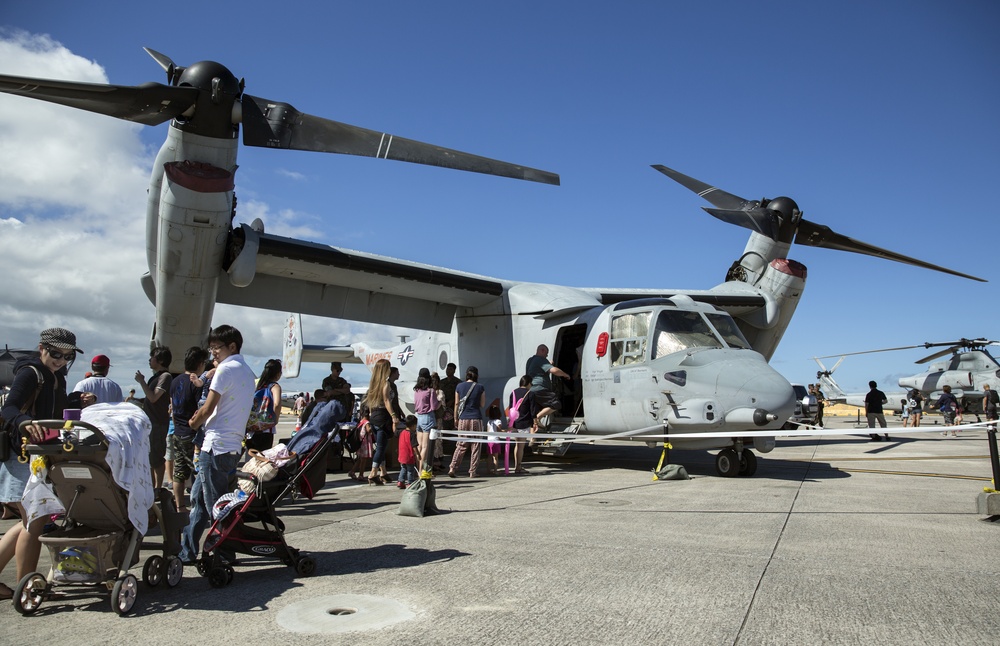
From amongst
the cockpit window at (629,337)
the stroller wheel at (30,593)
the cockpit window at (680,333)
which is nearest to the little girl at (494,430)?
the cockpit window at (629,337)

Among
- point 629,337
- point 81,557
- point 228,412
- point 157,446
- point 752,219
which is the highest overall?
point 752,219

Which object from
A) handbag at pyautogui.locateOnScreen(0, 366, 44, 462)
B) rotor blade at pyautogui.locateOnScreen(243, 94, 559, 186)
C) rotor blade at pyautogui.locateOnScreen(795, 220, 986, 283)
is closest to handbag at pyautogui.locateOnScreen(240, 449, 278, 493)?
handbag at pyautogui.locateOnScreen(0, 366, 44, 462)


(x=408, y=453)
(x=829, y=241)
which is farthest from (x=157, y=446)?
(x=829, y=241)

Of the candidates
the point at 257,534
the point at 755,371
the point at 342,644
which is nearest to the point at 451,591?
the point at 342,644

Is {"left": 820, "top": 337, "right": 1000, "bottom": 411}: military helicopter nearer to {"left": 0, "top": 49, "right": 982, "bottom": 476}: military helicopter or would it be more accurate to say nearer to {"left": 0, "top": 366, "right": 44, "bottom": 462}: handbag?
→ {"left": 0, "top": 49, "right": 982, "bottom": 476}: military helicopter

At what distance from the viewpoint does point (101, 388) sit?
5945 millimetres

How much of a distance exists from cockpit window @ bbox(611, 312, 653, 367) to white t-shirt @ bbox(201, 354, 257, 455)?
6.25 m

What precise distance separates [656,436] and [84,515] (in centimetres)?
659

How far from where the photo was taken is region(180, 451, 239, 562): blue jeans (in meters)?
4.13

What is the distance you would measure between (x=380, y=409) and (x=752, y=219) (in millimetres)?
9558

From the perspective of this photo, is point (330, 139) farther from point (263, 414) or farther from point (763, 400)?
point (763, 400)

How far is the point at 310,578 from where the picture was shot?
3.96 m

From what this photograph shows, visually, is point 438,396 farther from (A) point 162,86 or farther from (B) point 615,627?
(B) point 615,627

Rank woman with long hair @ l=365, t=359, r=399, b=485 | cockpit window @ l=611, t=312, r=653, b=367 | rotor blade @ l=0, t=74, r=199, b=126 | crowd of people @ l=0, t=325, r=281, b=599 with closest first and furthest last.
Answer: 1. crowd of people @ l=0, t=325, r=281, b=599
2. rotor blade @ l=0, t=74, r=199, b=126
3. woman with long hair @ l=365, t=359, r=399, b=485
4. cockpit window @ l=611, t=312, r=653, b=367
